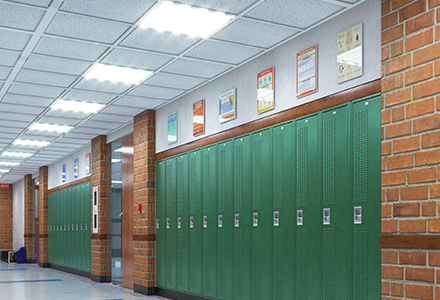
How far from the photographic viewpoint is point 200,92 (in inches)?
283

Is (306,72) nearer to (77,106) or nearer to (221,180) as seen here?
(221,180)

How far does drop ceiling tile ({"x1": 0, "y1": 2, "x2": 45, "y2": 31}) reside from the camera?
4438mm

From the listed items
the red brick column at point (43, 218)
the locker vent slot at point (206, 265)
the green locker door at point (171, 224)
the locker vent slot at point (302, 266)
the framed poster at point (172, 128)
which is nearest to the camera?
the locker vent slot at point (302, 266)

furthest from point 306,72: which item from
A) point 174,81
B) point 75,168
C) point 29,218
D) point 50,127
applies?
point 29,218

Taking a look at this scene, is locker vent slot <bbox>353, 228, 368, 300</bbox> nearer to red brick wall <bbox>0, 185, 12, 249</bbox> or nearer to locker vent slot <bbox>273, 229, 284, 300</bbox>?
locker vent slot <bbox>273, 229, 284, 300</bbox>

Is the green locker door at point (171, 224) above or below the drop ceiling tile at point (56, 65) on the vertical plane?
below

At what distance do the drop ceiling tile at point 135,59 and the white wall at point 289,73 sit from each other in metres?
0.95

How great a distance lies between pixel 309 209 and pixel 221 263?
6.29ft

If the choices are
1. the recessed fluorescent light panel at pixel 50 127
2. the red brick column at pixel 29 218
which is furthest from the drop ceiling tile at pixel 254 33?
the red brick column at pixel 29 218

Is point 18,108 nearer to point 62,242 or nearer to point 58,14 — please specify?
point 58,14

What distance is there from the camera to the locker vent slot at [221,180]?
6406mm

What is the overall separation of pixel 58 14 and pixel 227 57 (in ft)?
6.52

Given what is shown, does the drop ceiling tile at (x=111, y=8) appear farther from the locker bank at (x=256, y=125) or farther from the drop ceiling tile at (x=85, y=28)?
the drop ceiling tile at (x=85, y=28)

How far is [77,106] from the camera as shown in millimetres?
8234
